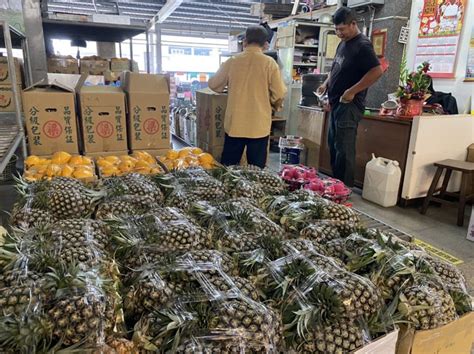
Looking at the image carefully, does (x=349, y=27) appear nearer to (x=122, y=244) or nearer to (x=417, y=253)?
(x=417, y=253)

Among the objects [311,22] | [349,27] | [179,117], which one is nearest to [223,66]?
[349,27]

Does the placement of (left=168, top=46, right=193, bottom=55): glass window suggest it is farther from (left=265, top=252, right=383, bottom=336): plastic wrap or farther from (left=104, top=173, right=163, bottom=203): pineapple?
(left=265, top=252, right=383, bottom=336): plastic wrap

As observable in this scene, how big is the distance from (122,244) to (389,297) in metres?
0.86

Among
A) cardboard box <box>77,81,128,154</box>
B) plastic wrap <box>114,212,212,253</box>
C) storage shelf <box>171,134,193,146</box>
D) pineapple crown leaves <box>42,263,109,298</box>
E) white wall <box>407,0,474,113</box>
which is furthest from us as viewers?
storage shelf <box>171,134,193,146</box>

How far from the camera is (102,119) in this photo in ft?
8.57

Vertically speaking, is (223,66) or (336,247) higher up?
(223,66)

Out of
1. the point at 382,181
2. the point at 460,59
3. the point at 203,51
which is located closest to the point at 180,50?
the point at 203,51

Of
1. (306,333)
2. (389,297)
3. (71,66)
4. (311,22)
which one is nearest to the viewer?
(306,333)

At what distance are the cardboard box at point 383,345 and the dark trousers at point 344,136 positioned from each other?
2742 millimetres

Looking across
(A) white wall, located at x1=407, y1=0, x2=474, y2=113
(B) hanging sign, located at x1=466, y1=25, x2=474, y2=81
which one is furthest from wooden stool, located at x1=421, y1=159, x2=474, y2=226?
(B) hanging sign, located at x1=466, y1=25, x2=474, y2=81

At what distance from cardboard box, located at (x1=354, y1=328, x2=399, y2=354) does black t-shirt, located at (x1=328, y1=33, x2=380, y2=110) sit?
9.17ft

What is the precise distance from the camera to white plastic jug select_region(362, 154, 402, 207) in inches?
137

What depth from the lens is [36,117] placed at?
2373 mm

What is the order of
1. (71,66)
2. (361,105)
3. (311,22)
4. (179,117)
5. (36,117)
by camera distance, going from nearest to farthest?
(36,117), (361,105), (71,66), (311,22), (179,117)
